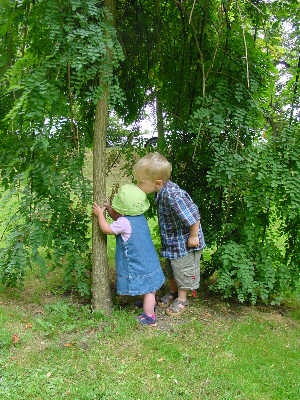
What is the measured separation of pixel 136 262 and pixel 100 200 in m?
0.62

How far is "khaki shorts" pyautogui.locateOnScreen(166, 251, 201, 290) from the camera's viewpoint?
11.5ft

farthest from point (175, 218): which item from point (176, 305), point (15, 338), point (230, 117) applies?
point (15, 338)

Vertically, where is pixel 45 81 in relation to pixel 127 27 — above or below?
below

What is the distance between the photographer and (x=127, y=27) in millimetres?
3740

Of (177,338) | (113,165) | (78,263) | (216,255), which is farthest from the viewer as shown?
(113,165)

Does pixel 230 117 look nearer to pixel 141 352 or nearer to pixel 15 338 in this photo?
pixel 141 352

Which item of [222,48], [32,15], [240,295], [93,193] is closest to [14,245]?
[93,193]

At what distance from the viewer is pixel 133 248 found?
10.5 ft

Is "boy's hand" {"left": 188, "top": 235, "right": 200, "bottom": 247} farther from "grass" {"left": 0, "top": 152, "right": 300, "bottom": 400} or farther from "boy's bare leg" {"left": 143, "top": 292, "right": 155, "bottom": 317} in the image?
"grass" {"left": 0, "top": 152, "right": 300, "bottom": 400}

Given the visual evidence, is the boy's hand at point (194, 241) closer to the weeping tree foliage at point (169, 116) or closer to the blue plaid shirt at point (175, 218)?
the blue plaid shirt at point (175, 218)

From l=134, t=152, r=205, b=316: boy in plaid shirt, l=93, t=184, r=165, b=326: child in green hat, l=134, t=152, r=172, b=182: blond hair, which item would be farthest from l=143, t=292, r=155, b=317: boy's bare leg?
l=134, t=152, r=172, b=182: blond hair

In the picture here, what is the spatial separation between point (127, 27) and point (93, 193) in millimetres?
1769

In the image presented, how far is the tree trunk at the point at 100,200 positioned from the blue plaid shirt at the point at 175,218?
1.91 ft

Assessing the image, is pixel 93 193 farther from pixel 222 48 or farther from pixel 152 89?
pixel 222 48
